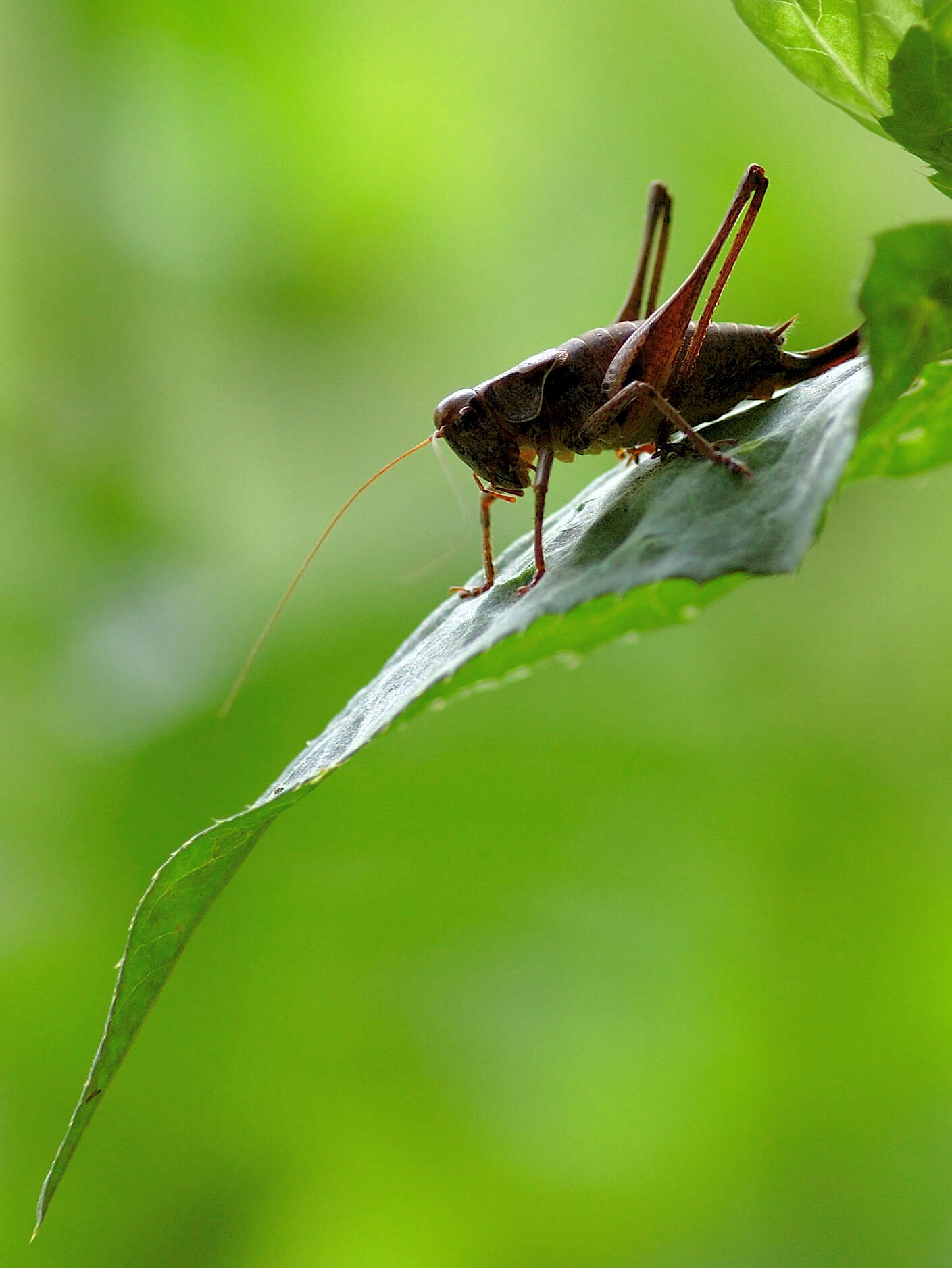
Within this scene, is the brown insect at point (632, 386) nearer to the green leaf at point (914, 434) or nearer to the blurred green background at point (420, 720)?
the green leaf at point (914, 434)

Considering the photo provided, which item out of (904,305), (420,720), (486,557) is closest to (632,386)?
(486,557)

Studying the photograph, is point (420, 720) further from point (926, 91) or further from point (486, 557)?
point (926, 91)

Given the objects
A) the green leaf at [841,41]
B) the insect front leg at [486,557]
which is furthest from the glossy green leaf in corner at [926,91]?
the insect front leg at [486,557]

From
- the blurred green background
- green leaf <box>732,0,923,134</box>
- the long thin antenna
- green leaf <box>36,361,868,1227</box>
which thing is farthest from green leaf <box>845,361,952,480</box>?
the blurred green background

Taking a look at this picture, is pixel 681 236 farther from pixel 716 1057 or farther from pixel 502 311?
pixel 716 1057

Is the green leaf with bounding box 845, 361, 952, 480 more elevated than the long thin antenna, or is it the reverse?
the green leaf with bounding box 845, 361, 952, 480

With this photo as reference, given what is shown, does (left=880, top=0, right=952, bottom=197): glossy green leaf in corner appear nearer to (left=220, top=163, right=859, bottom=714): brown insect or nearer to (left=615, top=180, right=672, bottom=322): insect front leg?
(left=220, top=163, right=859, bottom=714): brown insect
